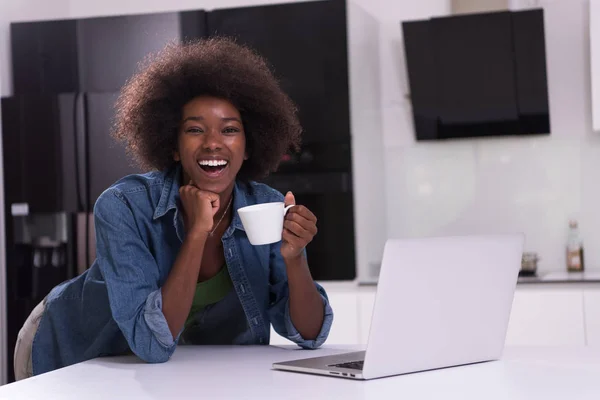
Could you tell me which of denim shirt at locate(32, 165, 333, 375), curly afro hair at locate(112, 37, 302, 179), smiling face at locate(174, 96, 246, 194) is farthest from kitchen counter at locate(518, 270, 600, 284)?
smiling face at locate(174, 96, 246, 194)

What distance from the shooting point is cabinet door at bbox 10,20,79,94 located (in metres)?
4.04

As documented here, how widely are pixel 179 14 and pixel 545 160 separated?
182 centimetres

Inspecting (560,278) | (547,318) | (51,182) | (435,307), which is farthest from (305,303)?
(51,182)

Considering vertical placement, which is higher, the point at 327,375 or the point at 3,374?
the point at 327,375

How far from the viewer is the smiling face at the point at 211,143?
6.03 ft

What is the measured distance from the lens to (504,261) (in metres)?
1.51

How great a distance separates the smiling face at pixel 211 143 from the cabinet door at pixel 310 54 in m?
1.84

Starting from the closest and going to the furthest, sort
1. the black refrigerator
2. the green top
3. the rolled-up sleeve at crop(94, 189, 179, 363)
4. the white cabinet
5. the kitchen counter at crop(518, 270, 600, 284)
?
the rolled-up sleeve at crop(94, 189, 179, 363)
the green top
the white cabinet
the kitchen counter at crop(518, 270, 600, 284)
the black refrigerator

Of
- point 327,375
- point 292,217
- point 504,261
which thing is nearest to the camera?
point 327,375

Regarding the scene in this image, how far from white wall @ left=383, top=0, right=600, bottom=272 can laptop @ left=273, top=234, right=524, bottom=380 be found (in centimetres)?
265

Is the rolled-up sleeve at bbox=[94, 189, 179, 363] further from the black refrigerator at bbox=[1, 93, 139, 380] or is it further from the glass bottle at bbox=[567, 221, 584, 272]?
the glass bottle at bbox=[567, 221, 584, 272]

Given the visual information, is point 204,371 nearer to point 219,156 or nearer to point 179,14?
point 219,156

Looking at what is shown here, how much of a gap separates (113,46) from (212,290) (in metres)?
2.40

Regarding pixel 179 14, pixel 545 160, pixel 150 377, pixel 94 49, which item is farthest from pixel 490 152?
pixel 150 377
